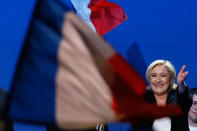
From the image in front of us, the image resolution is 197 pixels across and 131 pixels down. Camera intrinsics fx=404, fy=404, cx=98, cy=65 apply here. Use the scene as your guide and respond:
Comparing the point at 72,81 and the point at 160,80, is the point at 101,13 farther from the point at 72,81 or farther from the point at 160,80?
the point at 72,81

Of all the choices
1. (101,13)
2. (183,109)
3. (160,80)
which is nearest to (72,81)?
(183,109)

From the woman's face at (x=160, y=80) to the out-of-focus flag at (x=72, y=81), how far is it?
1.16 meters

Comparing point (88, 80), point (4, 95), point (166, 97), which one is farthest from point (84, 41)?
point (166, 97)

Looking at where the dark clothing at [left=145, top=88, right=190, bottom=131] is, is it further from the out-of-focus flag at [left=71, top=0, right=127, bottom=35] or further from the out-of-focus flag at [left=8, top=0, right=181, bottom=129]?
the out-of-focus flag at [left=71, top=0, right=127, bottom=35]

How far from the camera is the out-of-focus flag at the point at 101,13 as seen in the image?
371cm

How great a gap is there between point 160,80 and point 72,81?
1.35 metres

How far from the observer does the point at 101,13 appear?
12.5ft

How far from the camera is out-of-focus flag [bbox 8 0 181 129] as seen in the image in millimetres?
1514

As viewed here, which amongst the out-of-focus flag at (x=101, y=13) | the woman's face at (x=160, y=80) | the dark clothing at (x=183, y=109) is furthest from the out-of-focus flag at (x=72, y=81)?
the out-of-focus flag at (x=101, y=13)

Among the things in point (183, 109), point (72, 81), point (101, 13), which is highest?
point (101, 13)

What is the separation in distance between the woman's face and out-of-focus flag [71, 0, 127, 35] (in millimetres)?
972

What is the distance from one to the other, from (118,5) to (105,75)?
7.51 feet

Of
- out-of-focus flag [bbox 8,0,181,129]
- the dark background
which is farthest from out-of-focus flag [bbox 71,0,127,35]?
out-of-focus flag [bbox 8,0,181,129]

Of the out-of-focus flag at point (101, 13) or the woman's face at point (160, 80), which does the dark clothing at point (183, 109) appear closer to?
the woman's face at point (160, 80)
